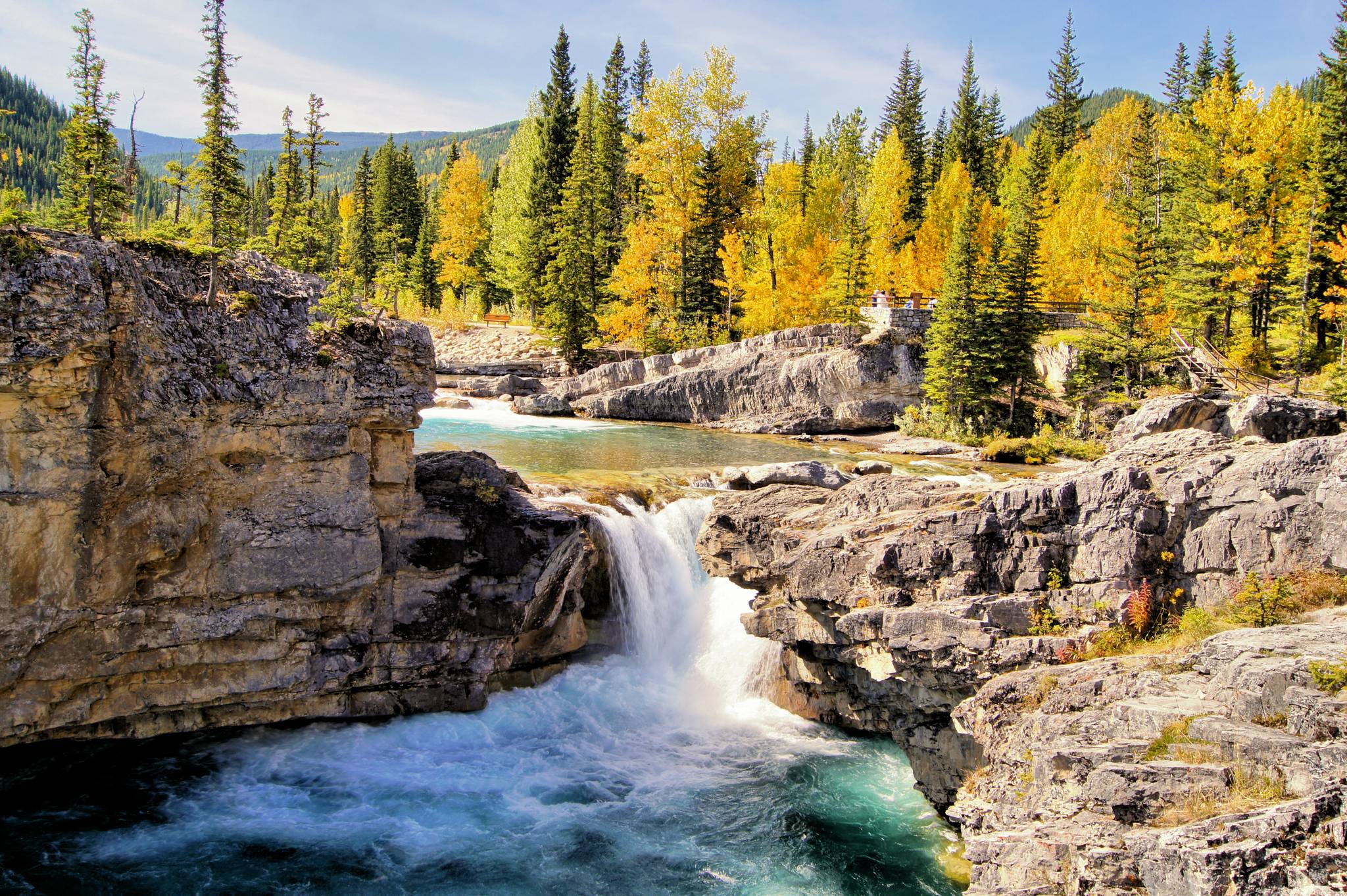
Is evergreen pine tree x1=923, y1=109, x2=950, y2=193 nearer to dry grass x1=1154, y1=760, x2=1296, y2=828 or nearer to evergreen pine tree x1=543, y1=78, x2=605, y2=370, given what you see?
evergreen pine tree x1=543, y1=78, x2=605, y2=370

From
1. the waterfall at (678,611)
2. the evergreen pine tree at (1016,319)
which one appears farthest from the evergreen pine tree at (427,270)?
the waterfall at (678,611)

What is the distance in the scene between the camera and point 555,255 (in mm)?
58500

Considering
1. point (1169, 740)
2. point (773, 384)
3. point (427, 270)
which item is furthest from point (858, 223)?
point (1169, 740)

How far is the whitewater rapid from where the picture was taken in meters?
13.3

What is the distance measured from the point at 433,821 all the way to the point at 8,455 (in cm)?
886

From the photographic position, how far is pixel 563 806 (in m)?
15.2

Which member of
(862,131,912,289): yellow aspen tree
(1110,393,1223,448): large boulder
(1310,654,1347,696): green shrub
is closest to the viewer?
(1310,654,1347,696): green shrub

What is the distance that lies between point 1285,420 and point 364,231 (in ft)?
213

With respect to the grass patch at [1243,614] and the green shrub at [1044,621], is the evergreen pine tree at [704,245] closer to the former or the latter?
the green shrub at [1044,621]

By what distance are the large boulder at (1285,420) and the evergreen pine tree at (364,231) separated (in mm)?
59538

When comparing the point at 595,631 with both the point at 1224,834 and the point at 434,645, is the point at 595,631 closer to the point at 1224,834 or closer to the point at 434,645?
the point at 434,645

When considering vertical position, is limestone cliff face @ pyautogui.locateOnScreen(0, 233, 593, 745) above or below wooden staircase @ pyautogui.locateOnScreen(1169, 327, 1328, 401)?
below

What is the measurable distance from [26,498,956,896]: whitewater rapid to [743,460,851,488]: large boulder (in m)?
5.66

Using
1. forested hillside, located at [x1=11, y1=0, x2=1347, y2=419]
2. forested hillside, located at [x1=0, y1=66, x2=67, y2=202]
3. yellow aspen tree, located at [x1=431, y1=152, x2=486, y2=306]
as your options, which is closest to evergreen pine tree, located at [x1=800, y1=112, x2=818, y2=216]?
forested hillside, located at [x1=11, y1=0, x2=1347, y2=419]
